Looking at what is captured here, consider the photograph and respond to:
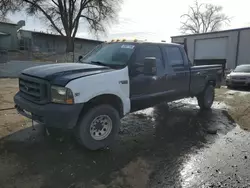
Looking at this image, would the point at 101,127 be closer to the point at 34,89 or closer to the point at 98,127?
the point at 98,127

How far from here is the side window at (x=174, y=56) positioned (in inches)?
214

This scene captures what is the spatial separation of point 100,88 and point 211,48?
23.5 meters

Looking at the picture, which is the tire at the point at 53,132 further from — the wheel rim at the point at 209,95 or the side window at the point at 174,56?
the wheel rim at the point at 209,95

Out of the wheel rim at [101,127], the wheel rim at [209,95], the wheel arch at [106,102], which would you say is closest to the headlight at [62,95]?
the wheel arch at [106,102]

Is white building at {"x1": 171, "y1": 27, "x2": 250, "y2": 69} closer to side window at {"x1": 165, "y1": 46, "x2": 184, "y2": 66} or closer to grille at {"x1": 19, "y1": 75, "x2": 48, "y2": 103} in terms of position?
side window at {"x1": 165, "y1": 46, "x2": 184, "y2": 66}

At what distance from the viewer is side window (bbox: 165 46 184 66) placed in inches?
214

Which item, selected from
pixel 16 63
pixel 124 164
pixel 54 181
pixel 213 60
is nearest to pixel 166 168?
pixel 124 164

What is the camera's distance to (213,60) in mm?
24453

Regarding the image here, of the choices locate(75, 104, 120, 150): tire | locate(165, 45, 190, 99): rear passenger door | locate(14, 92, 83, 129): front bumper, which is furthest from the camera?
locate(165, 45, 190, 99): rear passenger door

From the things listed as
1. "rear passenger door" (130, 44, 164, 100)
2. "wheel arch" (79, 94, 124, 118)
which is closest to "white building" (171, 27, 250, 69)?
"rear passenger door" (130, 44, 164, 100)

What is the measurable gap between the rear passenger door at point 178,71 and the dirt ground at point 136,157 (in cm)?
88

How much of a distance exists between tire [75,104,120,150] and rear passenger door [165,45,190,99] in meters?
1.92

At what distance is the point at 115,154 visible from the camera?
381cm

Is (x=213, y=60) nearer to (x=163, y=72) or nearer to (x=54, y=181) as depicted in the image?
(x=163, y=72)
